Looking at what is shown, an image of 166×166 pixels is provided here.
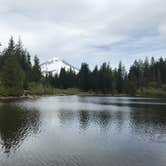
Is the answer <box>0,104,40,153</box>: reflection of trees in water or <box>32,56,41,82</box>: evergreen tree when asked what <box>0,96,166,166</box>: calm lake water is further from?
<box>32,56,41,82</box>: evergreen tree

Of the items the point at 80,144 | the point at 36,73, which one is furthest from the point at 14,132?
the point at 36,73

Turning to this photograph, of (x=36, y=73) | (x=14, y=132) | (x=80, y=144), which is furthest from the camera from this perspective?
(x=36, y=73)

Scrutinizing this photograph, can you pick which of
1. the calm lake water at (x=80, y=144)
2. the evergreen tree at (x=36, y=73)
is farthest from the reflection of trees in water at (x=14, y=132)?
the evergreen tree at (x=36, y=73)

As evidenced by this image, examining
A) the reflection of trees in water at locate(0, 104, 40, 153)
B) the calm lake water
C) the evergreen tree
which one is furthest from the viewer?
the evergreen tree

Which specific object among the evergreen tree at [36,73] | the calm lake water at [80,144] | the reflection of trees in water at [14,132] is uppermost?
the evergreen tree at [36,73]

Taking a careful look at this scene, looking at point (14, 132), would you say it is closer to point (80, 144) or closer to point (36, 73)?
point (80, 144)

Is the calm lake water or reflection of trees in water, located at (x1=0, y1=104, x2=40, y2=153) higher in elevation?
reflection of trees in water, located at (x1=0, y1=104, x2=40, y2=153)

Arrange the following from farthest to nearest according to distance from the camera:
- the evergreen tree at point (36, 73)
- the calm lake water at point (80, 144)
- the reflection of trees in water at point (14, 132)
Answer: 1. the evergreen tree at point (36, 73)
2. the reflection of trees in water at point (14, 132)
3. the calm lake water at point (80, 144)

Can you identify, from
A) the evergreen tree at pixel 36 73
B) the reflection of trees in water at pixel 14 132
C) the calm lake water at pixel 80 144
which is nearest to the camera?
the calm lake water at pixel 80 144

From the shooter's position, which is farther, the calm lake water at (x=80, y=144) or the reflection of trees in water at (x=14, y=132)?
the reflection of trees in water at (x=14, y=132)

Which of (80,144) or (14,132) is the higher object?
(14,132)

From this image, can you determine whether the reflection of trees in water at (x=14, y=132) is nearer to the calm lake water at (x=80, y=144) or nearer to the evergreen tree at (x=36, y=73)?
the calm lake water at (x=80, y=144)

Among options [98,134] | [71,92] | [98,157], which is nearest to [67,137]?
[98,134]

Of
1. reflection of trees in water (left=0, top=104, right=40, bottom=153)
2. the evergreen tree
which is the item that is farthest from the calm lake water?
the evergreen tree
